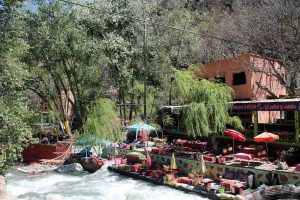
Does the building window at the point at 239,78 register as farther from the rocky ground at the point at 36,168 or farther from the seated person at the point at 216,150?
the rocky ground at the point at 36,168

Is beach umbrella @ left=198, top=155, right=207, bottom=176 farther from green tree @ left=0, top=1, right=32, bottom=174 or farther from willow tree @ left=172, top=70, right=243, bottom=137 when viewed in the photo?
green tree @ left=0, top=1, right=32, bottom=174

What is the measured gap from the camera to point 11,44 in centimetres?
1775

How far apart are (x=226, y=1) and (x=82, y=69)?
25.4 meters

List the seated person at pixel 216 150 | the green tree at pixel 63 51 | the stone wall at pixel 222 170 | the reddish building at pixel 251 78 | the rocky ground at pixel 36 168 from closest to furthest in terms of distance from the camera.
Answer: the stone wall at pixel 222 170, the seated person at pixel 216 150, the rocky ground at pixel 36 168, the reddish building at pixel 251 78, the green tree at pixel 63 51

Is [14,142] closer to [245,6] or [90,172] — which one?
[90,172]

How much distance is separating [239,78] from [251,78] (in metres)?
1.39

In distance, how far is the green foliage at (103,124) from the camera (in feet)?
88.3

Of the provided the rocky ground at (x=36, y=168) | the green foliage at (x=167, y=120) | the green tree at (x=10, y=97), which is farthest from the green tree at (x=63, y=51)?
the green tree at (x=10, y=97)

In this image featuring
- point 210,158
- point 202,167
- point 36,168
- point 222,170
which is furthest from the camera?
point 36,168

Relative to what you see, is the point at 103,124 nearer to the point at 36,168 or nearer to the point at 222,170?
the point at 36,168

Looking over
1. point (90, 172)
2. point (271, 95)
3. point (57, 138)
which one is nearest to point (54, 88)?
point (57, 138)

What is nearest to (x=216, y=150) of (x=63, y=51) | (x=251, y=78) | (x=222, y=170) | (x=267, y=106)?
(x=222, y=170)

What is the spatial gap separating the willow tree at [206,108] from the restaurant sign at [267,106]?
1070 millimetres

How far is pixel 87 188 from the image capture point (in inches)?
851
